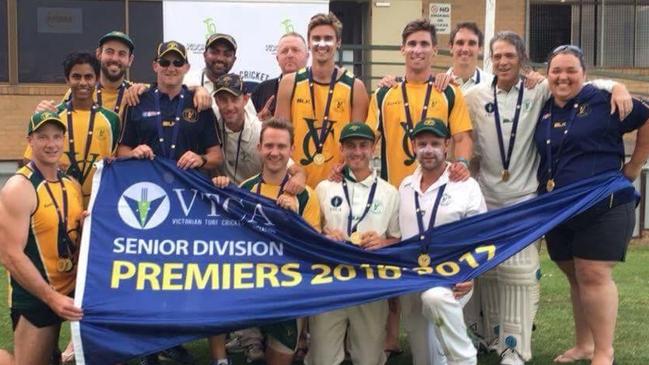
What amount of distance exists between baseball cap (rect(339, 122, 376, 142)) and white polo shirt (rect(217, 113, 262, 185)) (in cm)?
85

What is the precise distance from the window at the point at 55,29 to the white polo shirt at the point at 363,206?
33.0 ft

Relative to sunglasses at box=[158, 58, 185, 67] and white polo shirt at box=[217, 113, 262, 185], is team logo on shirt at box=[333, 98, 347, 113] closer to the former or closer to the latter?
white polo shirt at box=[217, 113, 262, 185]

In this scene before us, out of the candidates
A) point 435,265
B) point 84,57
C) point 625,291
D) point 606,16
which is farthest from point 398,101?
point 606,16

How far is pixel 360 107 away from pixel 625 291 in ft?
17.2

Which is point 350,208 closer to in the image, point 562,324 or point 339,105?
point 339,105

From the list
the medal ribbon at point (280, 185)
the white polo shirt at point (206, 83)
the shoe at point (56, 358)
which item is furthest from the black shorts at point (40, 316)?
the white polo shirt at point (206, 83)

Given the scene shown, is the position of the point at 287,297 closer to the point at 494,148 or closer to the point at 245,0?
A: the point at 494,148

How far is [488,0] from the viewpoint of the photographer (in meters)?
13.4

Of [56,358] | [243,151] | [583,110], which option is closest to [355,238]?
[243,151]

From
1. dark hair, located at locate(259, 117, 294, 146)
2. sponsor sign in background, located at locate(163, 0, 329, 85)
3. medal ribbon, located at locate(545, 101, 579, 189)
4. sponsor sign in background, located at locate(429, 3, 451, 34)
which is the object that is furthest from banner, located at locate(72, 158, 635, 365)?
sponsor sign in background, located at locate(429, 3, 451, 34)

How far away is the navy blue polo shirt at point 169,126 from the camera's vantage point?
19.6 ft

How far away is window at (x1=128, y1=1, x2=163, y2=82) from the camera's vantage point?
1472 cm

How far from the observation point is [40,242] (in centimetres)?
520

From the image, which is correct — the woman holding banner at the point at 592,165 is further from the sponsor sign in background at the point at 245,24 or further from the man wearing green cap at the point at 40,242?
the sponsor sign in background at the point at 245,24
